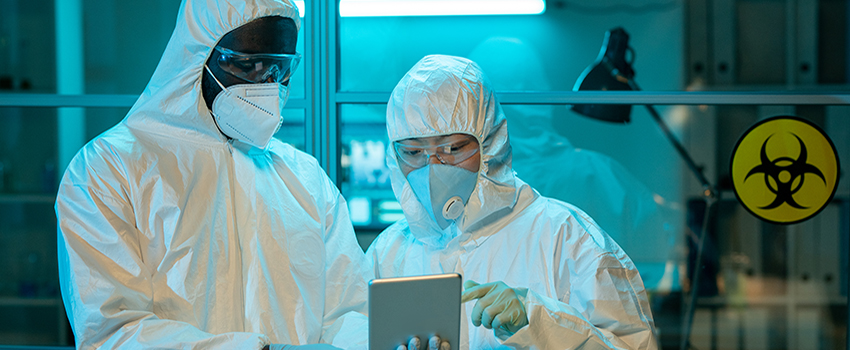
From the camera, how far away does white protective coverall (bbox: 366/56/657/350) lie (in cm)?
111

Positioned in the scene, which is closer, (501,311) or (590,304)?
(501,311)

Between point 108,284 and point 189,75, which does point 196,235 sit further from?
point 189,75

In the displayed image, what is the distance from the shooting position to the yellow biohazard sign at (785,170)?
177cm

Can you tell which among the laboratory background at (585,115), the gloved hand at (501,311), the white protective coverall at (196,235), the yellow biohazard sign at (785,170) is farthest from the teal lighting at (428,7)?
the gloved hand at (501,311)

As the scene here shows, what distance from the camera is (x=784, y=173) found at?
1.78 m

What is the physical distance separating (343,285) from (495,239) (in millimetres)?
367

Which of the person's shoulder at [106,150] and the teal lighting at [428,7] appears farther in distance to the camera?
the teal lighting at [428,7]

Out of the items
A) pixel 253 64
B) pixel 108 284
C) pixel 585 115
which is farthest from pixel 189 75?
pixel 585 115

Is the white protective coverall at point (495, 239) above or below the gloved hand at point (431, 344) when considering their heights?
above

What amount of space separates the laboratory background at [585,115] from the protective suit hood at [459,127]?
41 cm

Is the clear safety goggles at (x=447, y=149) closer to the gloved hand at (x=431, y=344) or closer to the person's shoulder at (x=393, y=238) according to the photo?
the person's shoulder at (x=393, y=238)

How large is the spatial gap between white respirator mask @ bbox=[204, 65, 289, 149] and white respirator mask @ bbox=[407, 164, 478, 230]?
1.14 ft

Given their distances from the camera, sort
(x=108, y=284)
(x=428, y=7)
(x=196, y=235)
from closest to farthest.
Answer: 1. (x=108, y=284)
2. (x=196, y=235)
3. (x=428, y=7)

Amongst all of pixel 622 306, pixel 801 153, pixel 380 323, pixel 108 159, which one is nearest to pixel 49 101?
pixel 108 159
